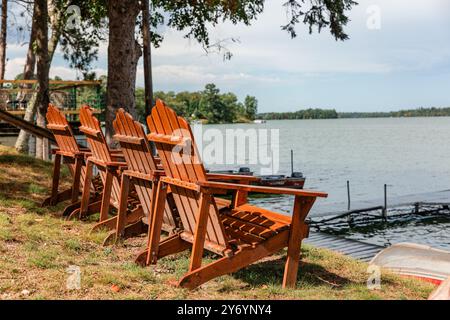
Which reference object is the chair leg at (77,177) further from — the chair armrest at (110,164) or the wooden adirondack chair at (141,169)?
the wooden adirondack chair at (141,169)

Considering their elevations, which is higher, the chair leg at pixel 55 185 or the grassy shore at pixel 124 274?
the chair leg at pixel 55 185

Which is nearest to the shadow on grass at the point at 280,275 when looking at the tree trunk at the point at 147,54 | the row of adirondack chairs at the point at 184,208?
the row of adirondack chairs at the point at 184,208

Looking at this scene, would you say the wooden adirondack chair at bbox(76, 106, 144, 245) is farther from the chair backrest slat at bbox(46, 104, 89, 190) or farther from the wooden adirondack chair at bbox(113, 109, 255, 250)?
the chair backrest slat at bbox(46, 104, 89, 190)

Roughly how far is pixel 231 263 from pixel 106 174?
8.68 ft

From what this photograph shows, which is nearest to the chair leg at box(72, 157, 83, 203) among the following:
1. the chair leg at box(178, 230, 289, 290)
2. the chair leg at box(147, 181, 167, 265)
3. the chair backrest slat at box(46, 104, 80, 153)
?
the chair backrest slat at box(46, 104, 80, 153)

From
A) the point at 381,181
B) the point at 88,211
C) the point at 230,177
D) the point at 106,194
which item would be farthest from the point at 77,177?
the point at 381,181

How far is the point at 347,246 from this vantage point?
67.6 ft

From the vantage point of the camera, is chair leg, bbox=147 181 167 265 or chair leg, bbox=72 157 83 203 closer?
chair leg, bbox=147 181 167 265

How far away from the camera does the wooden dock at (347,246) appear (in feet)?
61.9

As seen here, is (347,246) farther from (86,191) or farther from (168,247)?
(168,247)

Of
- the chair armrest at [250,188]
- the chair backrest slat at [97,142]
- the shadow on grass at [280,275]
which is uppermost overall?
the chair backrest slat at [97,142]

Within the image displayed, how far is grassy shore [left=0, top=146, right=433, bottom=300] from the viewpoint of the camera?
189 inches

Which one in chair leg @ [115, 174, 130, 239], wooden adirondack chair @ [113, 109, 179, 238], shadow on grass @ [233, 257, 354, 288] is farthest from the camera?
chair leg @ [115, 174, 130, 239]
